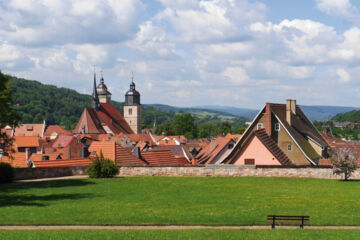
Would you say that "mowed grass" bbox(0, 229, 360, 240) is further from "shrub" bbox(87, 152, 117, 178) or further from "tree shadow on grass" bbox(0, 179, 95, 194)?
"shrub" bbox(87, 152, 117, 178)

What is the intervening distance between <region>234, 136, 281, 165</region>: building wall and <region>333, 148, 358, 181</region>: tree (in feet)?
29.6

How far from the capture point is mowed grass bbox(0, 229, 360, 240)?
14.7m

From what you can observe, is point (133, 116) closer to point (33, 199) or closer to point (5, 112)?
point (5, 112)

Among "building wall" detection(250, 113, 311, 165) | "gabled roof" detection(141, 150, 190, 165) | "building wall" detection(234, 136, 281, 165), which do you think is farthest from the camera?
"building wall" detection(250, 113, 311, 165)

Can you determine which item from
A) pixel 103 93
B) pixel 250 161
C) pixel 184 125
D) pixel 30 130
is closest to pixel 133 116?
pixel 103 93

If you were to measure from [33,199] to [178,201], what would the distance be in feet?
23.5

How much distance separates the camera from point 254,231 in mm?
15672

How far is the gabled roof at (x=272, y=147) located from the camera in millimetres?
41375

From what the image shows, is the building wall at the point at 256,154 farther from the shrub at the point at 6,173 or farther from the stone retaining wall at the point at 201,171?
the shrub at the point at 6,173

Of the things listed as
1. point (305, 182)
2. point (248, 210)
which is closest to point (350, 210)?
point (248, 210)

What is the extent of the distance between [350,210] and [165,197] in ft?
28.9

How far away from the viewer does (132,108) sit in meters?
157

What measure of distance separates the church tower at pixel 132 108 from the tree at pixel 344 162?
416ft

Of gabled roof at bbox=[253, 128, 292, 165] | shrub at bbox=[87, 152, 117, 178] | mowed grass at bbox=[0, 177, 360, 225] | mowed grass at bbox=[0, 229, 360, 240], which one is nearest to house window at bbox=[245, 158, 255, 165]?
gabled roof at bbox=[253, 128, 292, 165]
